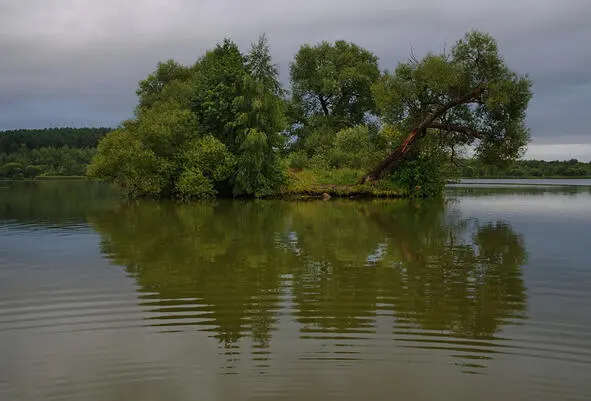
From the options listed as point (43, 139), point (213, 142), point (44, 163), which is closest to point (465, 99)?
point (213, 142)

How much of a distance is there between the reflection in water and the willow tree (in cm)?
1601

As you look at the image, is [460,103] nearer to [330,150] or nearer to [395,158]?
[395,158]

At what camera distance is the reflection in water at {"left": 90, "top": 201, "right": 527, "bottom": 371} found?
7051mm

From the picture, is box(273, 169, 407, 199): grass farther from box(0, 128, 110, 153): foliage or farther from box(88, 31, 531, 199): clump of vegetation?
box(0, 128, 110, 153): foliage

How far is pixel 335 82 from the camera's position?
49438mm

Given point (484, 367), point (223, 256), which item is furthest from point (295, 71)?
point (484, 367)

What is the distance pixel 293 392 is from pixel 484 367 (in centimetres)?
222

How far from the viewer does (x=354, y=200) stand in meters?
36.0

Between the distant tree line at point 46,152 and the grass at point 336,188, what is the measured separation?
207 feet

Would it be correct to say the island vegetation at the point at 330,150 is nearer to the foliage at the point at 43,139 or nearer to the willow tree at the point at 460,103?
the willow tree at the point at 460,103

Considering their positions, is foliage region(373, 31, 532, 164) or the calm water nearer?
the calm water

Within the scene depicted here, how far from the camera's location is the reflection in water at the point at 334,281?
Result: 7051 millimetres

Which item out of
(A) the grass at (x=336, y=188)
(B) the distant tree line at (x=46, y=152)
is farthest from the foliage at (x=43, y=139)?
(A) the grass at (x=336, y=188)

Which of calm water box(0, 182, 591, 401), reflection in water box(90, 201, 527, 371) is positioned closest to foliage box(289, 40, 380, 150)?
reflection in water box(90, 201, 527, 371)
